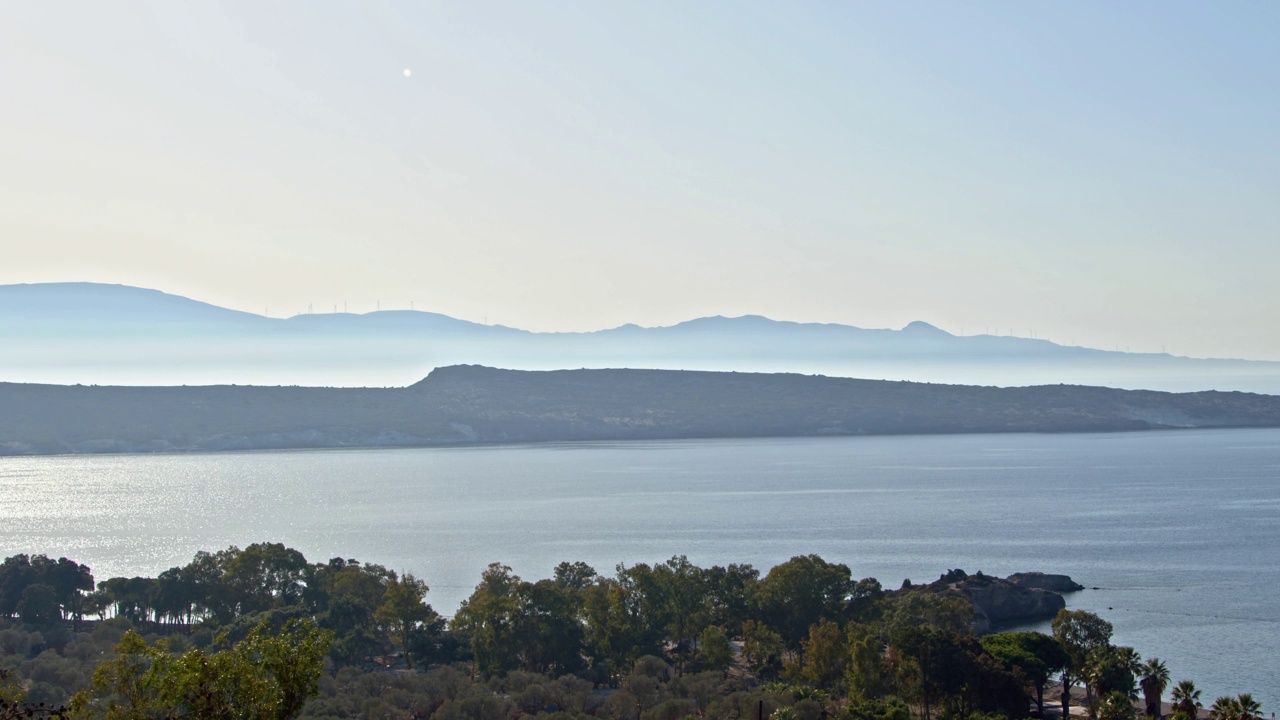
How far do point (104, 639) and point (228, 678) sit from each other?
1373 inches

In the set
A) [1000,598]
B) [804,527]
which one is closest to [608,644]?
[1000,598]

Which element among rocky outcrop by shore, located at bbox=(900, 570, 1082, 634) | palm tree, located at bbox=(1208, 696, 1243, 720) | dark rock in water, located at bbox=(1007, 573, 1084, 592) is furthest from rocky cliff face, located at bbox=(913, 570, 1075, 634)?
palm tree, located at bbox=(1208, 696, 1243, 720)

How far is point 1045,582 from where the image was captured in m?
71.3

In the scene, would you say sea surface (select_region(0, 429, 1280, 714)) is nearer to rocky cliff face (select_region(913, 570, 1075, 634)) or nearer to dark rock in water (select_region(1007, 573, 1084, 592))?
dark rock in water (select_region(1007, 573, 1084, 592))

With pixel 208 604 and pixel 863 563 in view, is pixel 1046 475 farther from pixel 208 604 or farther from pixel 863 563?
pixel 208 604

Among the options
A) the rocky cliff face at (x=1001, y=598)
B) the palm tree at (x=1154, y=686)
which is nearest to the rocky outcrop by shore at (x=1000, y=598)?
the rocky cliff face at (x=1001, y=598)

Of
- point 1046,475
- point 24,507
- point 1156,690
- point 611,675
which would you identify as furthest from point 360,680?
point 1046,475

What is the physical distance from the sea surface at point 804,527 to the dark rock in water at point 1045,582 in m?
1.12

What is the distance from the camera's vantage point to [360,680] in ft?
135

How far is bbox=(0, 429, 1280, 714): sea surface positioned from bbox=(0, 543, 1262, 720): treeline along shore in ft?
32.1

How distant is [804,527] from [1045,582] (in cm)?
3726

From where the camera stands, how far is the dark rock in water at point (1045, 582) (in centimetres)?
7100

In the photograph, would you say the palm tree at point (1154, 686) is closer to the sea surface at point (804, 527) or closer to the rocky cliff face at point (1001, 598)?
the sea surface at point (804, 527)

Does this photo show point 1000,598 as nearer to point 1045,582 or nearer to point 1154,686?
point 1045,582
